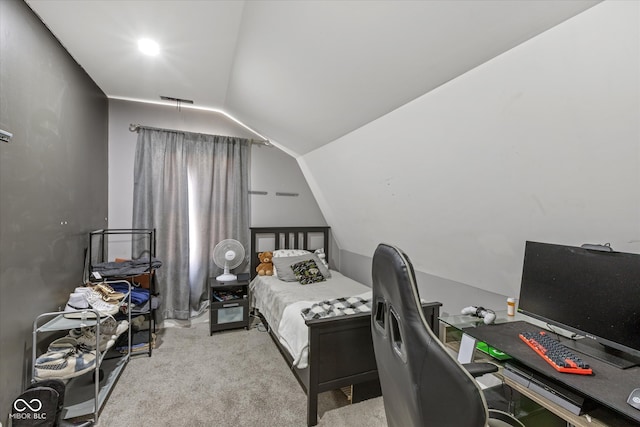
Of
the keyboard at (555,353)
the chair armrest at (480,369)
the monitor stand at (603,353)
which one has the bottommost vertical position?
the chair armrest at (480,369)

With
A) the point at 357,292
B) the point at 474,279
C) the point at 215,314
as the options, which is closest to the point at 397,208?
the point at 474,279

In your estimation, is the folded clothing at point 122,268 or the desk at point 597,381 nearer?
the desk at point 597,381

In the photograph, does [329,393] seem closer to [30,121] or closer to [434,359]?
[434,359]

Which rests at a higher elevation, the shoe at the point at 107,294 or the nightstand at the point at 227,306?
the shoe at the point at 107,294

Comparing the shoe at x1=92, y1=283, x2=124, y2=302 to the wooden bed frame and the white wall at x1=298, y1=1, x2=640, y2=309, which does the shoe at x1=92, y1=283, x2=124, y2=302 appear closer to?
the wooden bed frame

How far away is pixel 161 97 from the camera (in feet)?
10.8

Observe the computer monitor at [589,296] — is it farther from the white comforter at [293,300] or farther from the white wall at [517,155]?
the white comforter at [293,300]

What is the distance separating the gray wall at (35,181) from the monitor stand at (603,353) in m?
3.06

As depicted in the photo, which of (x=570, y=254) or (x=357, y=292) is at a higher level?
(x=570, y=254)

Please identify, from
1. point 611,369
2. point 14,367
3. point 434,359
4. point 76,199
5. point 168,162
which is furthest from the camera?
point 168,162

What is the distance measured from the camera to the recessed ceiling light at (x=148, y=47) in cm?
213

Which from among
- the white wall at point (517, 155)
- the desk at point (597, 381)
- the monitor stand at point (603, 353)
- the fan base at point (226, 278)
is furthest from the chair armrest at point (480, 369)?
the fan base at point (226, 278)

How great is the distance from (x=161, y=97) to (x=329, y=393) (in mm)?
A: 3484

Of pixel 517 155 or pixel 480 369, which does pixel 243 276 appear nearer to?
pixel 480 369
